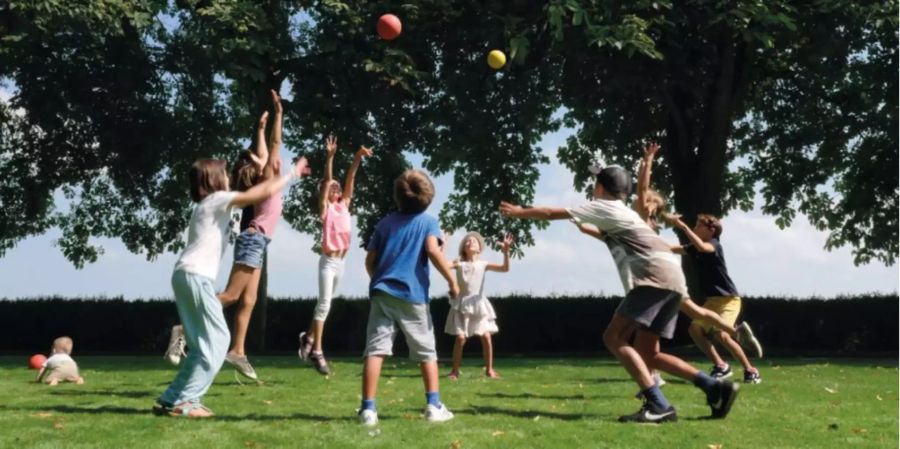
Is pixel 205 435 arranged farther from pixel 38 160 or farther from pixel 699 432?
pixel 38 160

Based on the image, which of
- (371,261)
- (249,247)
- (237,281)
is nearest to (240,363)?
(237,281)

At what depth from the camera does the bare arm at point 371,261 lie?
8391mm

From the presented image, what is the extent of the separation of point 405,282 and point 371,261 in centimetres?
36

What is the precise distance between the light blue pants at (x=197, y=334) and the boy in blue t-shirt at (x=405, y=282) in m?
1.19

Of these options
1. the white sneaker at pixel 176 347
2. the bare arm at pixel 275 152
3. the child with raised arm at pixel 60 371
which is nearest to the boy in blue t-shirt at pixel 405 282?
the bare arm at pixel 275 152

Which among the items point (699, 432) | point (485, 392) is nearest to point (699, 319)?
point (485, 392)

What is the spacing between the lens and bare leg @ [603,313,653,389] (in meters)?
8.50

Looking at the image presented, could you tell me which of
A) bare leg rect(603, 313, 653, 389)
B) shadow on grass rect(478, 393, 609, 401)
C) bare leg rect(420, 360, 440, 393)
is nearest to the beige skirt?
shadow on grass rect(478, 393, 609, 401)

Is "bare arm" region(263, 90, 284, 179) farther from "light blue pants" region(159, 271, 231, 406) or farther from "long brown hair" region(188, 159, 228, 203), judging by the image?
"light blue pants" region(159, 271, 231, 406)

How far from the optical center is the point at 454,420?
8.52 m

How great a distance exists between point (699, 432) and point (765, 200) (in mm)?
24438

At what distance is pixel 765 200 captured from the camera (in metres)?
31.2

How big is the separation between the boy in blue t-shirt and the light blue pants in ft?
3.90

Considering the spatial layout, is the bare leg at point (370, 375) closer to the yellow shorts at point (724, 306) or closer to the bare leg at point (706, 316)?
the bare leg at point (706, 316)
